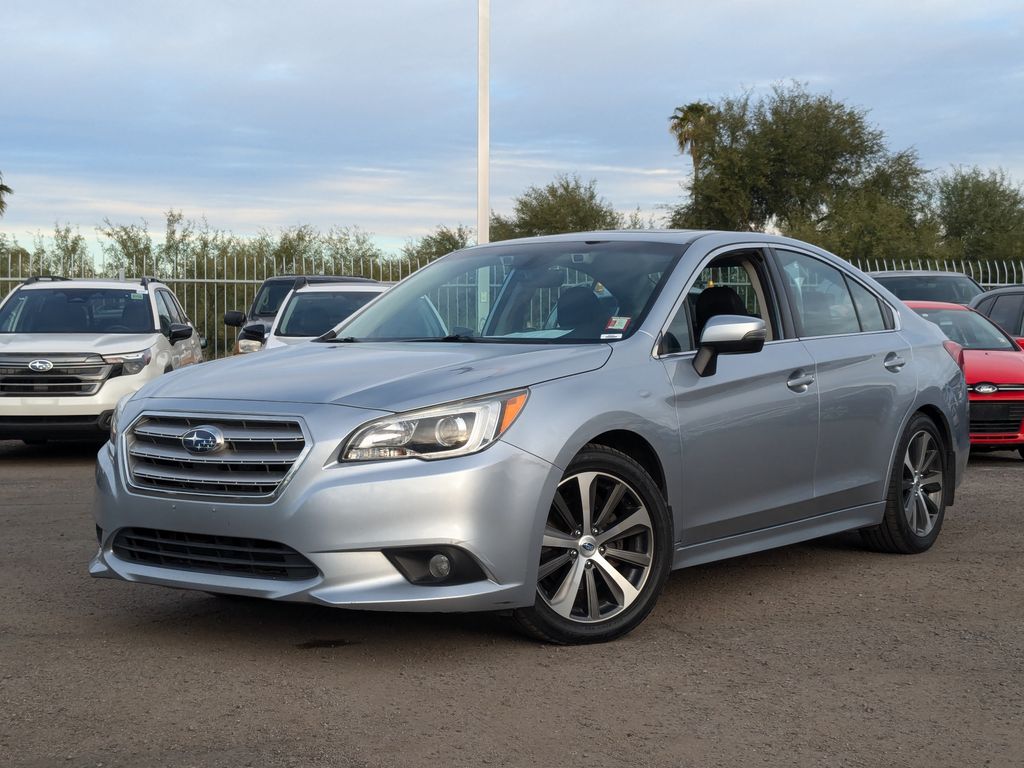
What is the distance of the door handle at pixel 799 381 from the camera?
639 centimetres

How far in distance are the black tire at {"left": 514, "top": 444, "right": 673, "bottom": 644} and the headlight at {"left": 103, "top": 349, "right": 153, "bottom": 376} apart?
8.17 meters

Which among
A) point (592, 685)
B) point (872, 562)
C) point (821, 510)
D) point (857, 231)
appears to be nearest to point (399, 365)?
point (592, 685)

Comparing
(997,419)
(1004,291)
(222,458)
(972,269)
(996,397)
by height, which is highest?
(972,269)

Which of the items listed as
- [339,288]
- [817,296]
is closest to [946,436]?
[817,296]

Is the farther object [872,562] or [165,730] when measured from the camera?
[872,562]

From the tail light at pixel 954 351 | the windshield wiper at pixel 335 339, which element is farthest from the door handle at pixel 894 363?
the windshield wiper at pixel 335 339

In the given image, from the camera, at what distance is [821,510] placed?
6.66 meters

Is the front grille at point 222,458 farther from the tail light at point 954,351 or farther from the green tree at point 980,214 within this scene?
the green tree at point 980,214

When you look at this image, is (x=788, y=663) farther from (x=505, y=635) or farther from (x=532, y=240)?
(x=532, y=240)

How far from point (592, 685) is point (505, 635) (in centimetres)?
78

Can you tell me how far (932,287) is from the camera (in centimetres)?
1877

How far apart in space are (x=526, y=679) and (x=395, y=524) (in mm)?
734

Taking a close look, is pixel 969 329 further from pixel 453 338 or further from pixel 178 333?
pixel 453 338

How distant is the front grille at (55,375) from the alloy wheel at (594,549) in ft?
26.5
